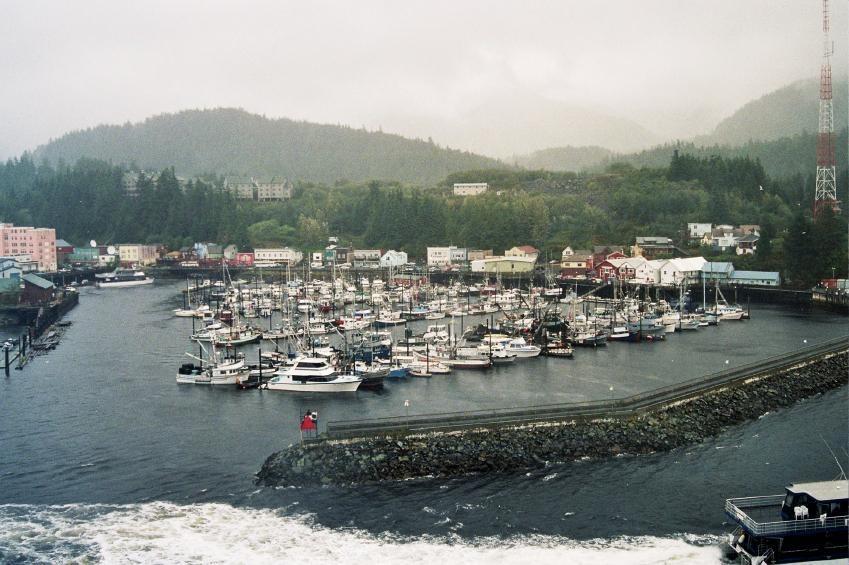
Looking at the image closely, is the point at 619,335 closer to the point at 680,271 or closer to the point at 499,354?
the point at 499,354

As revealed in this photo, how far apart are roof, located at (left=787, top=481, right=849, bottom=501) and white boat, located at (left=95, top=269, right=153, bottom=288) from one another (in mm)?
38882

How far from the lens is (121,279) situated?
42.8 meters

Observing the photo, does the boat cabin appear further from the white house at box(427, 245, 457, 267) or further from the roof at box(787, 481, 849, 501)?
the white house at box(427, 245, 457, 267)

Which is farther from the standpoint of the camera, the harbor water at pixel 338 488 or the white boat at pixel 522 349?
the white boat at pixel 522 349

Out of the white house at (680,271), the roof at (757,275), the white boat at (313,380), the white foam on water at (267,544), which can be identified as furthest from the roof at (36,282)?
the roof at (757,275)

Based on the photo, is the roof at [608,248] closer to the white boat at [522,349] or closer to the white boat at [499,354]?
the white boat at [522,349]

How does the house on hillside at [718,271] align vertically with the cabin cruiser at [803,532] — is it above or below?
above

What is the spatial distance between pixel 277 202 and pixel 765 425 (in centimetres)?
5649

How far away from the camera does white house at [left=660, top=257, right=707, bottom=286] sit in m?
33.0

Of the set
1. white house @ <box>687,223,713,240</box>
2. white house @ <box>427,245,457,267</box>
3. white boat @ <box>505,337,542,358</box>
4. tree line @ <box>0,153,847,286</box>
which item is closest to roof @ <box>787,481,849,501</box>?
white boat @ <box>505,337,542,358</box>

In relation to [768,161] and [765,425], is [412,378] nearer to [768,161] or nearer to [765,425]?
[765,425]

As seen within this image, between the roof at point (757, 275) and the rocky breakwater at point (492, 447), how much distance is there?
2098 cm

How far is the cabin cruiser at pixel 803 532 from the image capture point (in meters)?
7.49

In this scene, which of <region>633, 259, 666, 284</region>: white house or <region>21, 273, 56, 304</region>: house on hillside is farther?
<region>633, 259, 666, 284</region>: white house
